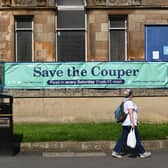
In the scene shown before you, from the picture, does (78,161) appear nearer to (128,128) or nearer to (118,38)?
(128,128)

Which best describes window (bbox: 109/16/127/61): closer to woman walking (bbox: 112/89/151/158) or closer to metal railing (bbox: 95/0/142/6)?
metal railing (bbox: 95/0/142/6)

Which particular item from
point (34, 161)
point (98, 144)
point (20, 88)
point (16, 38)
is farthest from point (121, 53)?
point (34, 161)

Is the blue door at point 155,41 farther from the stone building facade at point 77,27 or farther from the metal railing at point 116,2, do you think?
the metal railing at point 116,2

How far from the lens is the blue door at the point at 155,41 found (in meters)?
23.7

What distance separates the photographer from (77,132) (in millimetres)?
16766

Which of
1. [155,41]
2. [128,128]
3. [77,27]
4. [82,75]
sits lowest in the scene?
[128,128]

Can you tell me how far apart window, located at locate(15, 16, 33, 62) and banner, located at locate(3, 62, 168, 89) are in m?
3.95

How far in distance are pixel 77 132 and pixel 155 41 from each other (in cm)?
817

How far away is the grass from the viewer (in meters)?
15.8

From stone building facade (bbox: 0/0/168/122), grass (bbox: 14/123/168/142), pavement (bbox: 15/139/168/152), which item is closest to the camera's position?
pavement (bbox: 15/139/168/152)

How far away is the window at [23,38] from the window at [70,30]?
1166 millimetres

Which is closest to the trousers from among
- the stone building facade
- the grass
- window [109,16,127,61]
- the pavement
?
the pavement

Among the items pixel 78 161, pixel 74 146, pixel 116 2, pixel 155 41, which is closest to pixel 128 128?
pixel 78 161

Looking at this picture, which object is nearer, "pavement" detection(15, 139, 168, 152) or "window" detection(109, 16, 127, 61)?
"pavement" detection(15, 139, 168, 152)
